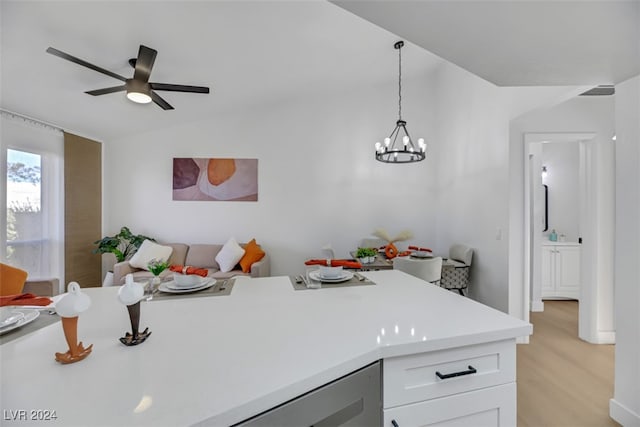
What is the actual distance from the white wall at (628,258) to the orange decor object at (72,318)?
2.65 meters

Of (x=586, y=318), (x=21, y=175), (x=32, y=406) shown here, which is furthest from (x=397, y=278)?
(x=21, y=175)

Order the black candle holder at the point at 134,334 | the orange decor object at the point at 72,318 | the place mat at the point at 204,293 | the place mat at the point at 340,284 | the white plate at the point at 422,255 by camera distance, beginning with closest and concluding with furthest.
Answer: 1. the orange decor object at the point at 72,318
2. the black candle holder at the point at 134,334
3. the place mat at the point at 204,293
4. the place mat at the point at 340,284
5. the white plate at the point at 422,255

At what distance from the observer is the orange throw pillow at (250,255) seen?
3879mm

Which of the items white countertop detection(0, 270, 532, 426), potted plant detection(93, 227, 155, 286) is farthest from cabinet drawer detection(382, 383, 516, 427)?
potted plant detection(93, 227, 155, 286)

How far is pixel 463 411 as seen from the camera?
2.94 ft

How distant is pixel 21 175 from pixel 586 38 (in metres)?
4.89

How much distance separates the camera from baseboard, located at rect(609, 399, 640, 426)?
167 centimetres

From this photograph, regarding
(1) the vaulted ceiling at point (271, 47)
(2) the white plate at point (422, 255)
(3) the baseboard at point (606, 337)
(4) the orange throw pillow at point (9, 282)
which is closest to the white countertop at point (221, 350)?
(4) the orange throw pillow at point (9, 282)

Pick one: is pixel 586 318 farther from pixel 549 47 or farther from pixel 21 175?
pixel 21 175

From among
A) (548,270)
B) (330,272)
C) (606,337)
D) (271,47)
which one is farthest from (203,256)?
(548,270)

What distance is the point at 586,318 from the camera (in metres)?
Answer: 2.90

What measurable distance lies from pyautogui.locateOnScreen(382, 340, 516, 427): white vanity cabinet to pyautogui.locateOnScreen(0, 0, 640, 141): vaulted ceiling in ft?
3.98

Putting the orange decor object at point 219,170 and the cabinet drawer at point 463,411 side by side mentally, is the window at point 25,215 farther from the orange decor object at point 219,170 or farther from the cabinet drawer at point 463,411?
the cabinet drawer at point 463,411

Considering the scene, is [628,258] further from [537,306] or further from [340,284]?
[537,306]
